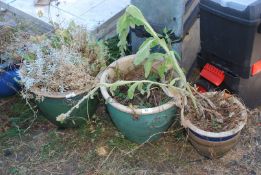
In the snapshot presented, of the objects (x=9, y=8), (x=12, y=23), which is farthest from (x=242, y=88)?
(x=9, y=8)

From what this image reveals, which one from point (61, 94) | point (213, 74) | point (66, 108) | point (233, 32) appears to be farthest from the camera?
point (213, 74)

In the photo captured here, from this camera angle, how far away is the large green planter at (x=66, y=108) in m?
2.89

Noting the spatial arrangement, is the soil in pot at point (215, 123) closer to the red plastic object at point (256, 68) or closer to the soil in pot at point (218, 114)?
the soil in pot at point (218, 114)

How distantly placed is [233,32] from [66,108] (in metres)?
1.42

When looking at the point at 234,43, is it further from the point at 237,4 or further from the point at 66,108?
the point at 66,108

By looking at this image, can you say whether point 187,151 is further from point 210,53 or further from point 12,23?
point 12,23

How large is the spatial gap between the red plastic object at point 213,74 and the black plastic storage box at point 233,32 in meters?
0.10

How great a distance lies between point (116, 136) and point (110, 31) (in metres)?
1.12

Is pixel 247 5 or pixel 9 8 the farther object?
pixel 9 8

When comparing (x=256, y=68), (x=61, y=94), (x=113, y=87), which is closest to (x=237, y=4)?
(x=256, y=68)

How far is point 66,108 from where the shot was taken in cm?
297

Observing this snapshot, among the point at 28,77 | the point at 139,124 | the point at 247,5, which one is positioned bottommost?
the point at 139,124

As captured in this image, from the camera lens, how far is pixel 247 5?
2.54 metres

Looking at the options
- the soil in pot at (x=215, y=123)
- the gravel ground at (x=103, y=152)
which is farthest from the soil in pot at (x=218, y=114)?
the gravel ground at (x=103, y=152)
